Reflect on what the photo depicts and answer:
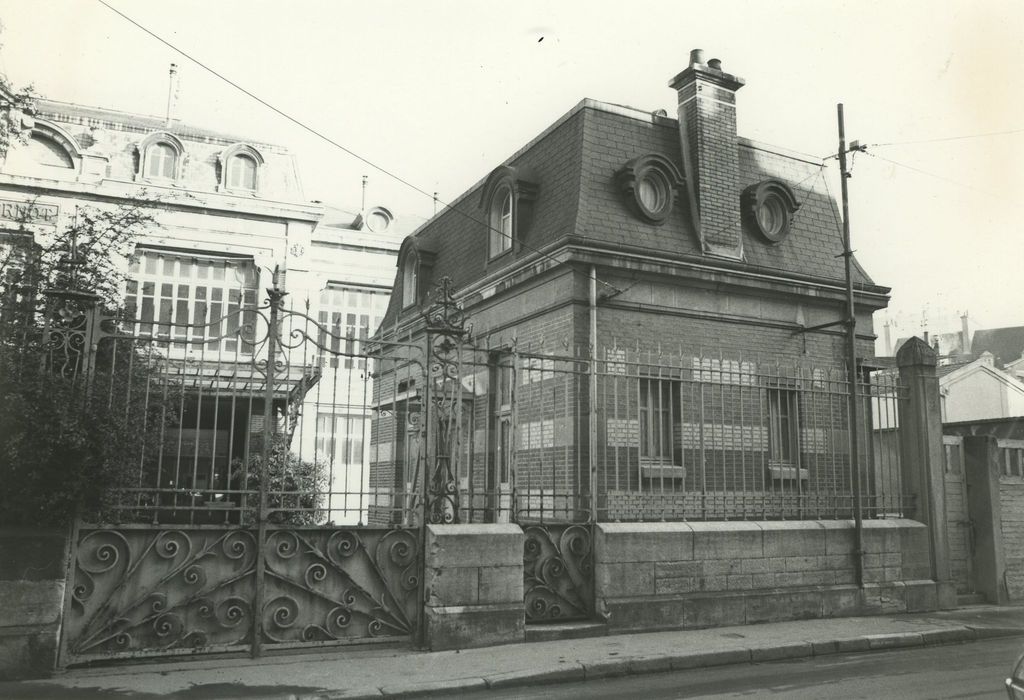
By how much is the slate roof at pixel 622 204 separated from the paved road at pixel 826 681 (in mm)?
7156

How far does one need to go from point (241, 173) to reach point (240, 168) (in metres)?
0.18

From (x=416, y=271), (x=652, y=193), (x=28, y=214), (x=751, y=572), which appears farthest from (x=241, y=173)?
(x=751, y=572)

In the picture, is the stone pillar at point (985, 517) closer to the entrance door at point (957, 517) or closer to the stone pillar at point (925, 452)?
the entrance door at point (957, 517)

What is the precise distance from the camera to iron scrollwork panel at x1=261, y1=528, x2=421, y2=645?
26.4ft

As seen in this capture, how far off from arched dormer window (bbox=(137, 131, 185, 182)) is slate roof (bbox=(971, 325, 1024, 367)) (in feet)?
146

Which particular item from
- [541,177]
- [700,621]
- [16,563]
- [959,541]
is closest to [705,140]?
[541,177]

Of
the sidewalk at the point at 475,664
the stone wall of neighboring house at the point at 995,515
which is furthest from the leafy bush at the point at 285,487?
the stone wall of neighboring house at the point at 995,515

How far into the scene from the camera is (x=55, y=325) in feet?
24.8

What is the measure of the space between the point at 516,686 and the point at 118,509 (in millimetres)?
4026

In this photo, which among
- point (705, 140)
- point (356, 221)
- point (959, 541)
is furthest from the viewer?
point (356, 221)

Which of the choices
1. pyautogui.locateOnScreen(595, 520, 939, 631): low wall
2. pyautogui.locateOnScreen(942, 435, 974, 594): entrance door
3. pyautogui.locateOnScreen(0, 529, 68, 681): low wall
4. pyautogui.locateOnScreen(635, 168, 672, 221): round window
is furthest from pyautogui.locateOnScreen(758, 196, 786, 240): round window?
pyautogui.locateOnScreen(0, 529, 68, 681): low wall

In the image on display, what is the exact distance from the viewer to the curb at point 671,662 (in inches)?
272

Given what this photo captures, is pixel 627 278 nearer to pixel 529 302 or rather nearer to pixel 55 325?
pixel 529 302

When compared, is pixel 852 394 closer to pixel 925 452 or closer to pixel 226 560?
pixel 925 452
